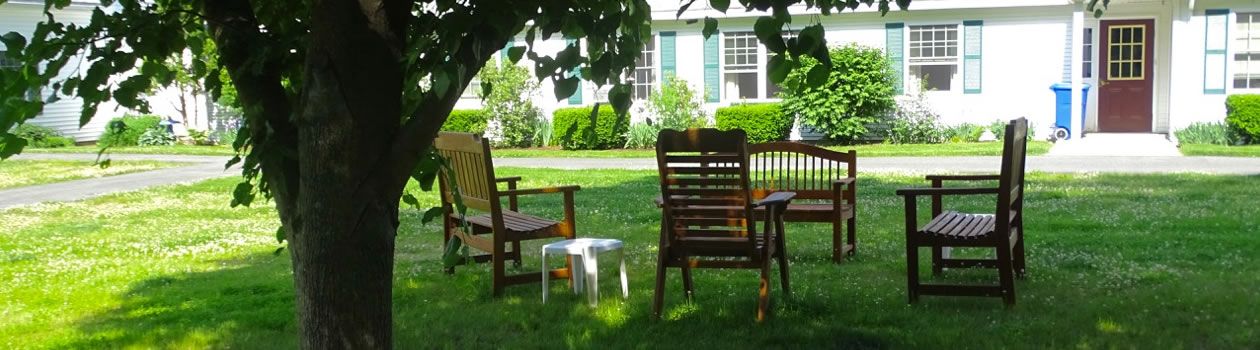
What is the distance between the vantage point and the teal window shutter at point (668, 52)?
934 inches

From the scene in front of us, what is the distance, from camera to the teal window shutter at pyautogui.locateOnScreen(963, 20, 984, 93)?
2209cm

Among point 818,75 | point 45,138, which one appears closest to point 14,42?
point 818,75

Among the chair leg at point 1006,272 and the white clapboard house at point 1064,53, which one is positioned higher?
the white clapboard house at point 1064,53

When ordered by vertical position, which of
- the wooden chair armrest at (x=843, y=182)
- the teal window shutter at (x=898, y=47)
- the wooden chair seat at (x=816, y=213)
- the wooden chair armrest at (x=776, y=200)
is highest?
the teal window shutter at (x=898, y=47)

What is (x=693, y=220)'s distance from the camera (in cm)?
602

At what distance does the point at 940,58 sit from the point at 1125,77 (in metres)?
3.44

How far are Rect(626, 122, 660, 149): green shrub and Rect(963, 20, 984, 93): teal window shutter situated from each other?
6018 millimetres

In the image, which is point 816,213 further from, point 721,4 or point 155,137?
point 155,137

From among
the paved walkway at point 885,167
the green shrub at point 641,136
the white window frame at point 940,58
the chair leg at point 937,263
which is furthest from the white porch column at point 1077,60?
the chair leg at point 937,263

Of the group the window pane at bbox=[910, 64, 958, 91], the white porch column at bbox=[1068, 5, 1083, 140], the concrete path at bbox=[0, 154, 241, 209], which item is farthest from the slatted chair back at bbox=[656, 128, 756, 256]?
the window pane at bbox=[910, 64, 958, 91]

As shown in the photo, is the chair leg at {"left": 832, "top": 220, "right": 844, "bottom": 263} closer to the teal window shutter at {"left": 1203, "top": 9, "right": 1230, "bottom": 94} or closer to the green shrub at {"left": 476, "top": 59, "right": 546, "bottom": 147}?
the teal window shutter at {"left": 1203, "top": 9, "right": 1230, "bottom": 94}

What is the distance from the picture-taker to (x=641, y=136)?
23250 millimetres

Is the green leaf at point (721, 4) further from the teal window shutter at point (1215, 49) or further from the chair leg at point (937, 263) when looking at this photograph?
the teal window shutter at point (1215, 49)

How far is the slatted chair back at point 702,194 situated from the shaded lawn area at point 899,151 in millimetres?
13582
